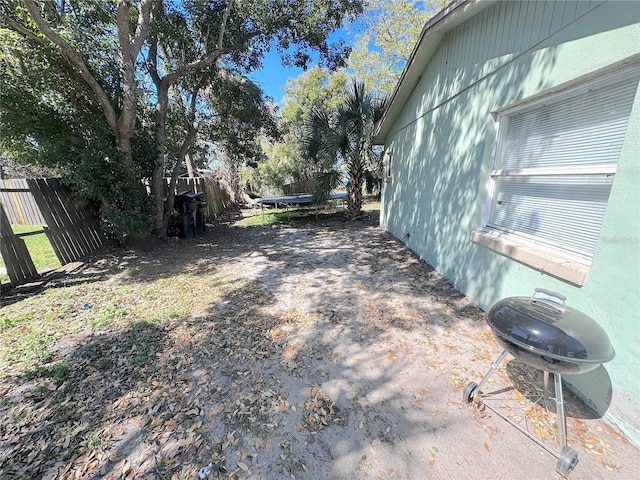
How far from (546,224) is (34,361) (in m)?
5.23

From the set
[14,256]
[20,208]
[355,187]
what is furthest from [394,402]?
[20,208]

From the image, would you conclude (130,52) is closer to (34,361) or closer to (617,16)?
(34,361)

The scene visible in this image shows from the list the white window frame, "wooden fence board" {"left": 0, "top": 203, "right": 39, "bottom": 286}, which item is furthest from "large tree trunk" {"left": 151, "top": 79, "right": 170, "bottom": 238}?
the white window frame

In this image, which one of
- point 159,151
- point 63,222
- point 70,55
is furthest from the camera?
point 159,151

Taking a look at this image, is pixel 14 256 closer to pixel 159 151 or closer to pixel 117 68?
pixel 159 151

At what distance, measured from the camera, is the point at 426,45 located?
16.3 feet

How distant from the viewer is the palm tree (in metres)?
8.59

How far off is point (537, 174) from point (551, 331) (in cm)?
197

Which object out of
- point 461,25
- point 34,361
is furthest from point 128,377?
point 461,25

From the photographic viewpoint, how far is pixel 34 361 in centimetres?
260

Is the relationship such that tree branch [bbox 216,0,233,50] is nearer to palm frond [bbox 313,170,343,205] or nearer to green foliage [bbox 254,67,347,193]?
palm frond [bbox 313,170,343,205]

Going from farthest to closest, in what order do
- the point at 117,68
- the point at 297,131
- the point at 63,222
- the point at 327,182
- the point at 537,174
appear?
1. the point at 297,131
2. the point at 327,182
3. the point at 117,68
4. the point at 63,222
5. the point at 537,174

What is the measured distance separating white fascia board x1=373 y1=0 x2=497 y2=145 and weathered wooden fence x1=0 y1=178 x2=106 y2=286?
23.6ft

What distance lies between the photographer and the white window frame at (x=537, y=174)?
6.91 feet
